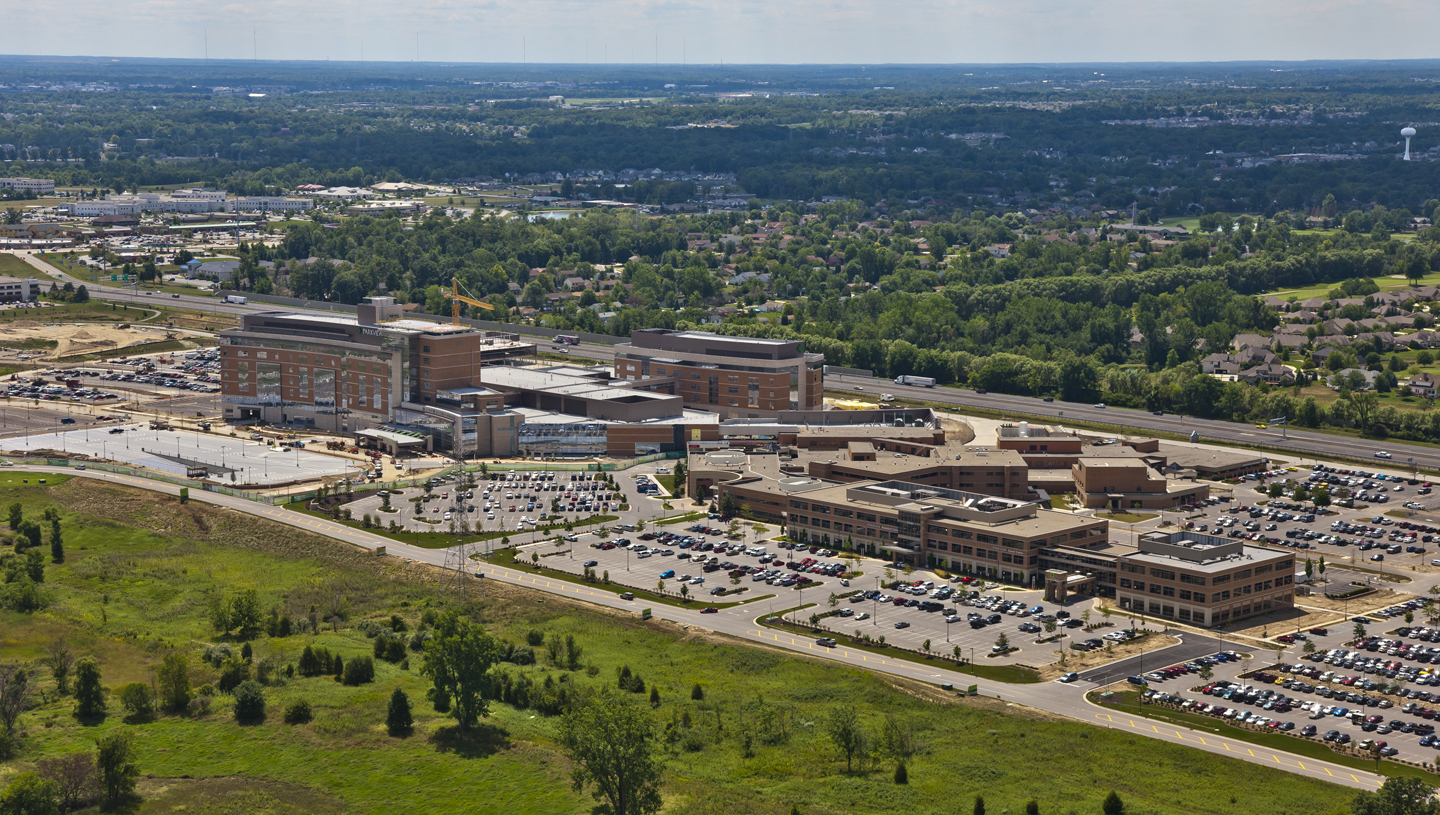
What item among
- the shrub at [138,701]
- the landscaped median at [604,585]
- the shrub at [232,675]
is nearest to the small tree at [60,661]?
the shrub at [138,701]

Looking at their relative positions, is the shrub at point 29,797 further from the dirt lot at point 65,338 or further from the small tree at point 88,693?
the dirt lot at point 65,338

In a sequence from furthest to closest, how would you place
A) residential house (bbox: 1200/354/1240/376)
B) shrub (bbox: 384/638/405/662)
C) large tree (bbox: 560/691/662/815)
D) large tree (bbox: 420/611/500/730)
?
1. residential house (bbox: 1200/354/1240/376)
2. shrub (bbox: 384/638/405/662)
3. large tree (bbox: 420/611/500/730)
4. large tree (bbox: 560/691/662/815)

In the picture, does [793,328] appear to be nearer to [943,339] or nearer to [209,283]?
[943,339]

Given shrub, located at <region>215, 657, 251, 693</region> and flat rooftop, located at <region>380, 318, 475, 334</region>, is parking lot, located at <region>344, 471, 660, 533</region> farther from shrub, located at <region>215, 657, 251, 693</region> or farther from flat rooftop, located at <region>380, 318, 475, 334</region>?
shrub, located at <region>215, 657, 251, 693</region>

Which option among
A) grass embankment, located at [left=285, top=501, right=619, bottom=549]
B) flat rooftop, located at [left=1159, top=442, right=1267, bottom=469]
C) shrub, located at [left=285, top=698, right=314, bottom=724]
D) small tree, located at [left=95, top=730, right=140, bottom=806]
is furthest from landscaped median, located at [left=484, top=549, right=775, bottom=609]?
flat rooftop, located at [left=1159, top=442, right=1267, bottom=469]

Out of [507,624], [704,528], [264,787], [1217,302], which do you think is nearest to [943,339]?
[1217,302]

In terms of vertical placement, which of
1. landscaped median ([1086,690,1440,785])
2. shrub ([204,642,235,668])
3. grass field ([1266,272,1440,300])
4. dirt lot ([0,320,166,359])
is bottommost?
landscaped median ([1086,690,1440,785])
